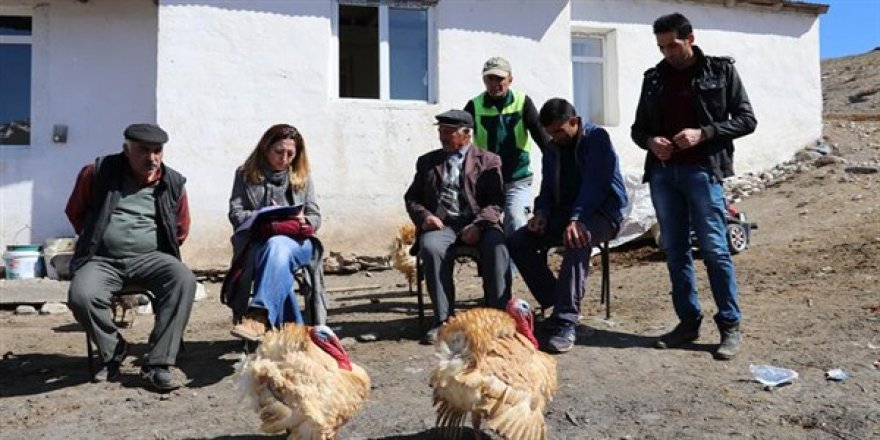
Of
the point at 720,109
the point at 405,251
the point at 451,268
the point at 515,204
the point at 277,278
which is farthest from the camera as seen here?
the point at 405,251

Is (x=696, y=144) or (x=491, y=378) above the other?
(x=696, y=144)

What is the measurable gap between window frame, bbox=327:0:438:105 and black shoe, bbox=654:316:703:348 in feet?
18.8

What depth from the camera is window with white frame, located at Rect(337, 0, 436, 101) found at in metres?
9.66

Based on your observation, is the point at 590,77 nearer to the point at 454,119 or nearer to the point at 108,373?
the point at 454,119

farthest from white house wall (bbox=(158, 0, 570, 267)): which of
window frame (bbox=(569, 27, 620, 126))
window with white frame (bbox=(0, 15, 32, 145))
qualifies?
window frame (bbox=(569, 27, 620, 126))

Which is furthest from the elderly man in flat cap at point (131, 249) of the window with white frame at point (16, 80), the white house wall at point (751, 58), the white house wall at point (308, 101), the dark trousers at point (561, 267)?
the white house wall at point (751, 58)

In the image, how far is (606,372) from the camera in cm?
442

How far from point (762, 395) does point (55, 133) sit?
865 cm

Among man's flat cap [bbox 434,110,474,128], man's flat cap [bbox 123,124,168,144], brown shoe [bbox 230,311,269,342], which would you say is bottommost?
brown shoe [bbox 230,311,269,342]

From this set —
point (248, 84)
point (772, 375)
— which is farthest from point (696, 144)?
point (248, 84)

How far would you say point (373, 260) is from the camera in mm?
9578

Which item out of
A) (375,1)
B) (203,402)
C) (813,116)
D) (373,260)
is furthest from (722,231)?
(813,116)

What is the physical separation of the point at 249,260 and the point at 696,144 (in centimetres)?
291

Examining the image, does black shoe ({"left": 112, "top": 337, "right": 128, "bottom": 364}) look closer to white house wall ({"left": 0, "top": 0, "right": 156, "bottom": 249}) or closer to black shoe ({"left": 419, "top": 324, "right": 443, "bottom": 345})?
black shoe ({"left": 419, "top": 324, "right": 443, "bottom": 345})
